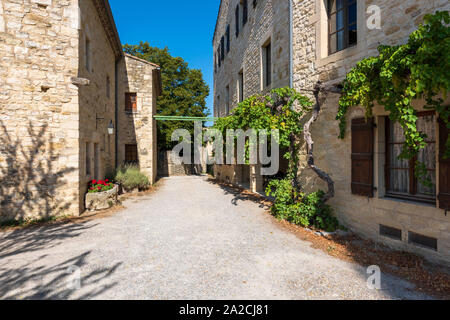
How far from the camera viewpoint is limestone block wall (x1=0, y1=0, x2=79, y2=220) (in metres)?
5.00

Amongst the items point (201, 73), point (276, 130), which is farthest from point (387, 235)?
point (201, 73)

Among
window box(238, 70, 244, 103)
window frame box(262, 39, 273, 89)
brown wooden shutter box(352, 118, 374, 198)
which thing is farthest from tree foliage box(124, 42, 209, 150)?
brown wooden shutter box(352, 118, 374, 198)

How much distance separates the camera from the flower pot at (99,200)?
20.1 ft

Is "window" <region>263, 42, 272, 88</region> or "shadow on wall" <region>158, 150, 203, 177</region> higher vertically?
"window" <region>263, 42, 272, 88</region>

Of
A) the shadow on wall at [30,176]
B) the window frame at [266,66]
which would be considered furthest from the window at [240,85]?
the shadow on wall at [30,176]

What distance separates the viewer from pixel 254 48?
8.84m

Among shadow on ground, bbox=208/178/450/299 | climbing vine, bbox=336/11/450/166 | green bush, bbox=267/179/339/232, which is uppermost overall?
climbing vine, bbox=336/11/450/166

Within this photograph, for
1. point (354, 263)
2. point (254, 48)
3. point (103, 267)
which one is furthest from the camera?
point (254, 48)

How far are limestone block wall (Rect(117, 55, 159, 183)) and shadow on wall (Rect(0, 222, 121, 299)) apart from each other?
7580mm

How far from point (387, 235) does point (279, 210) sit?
7.31ft

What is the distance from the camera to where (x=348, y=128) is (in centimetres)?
446

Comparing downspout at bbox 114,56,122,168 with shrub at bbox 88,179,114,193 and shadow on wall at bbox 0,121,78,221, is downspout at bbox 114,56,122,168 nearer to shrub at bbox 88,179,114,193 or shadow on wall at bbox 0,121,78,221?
shrub at bbox 88,179,114,193

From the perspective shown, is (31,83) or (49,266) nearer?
(49,266)
